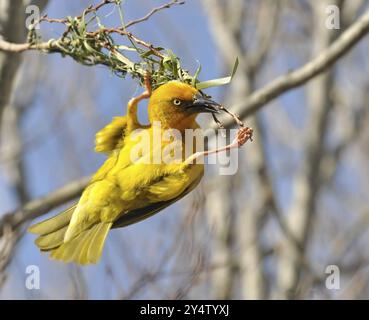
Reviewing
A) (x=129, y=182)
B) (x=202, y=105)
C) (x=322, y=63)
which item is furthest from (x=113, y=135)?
(x=322, y=63)

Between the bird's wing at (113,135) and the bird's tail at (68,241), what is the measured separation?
0.65ft

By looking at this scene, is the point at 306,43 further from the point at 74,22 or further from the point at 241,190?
the point at 74,22

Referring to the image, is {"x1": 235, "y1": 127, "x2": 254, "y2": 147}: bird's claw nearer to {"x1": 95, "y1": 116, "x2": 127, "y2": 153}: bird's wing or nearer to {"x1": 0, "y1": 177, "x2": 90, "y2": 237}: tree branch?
{"x1": 95, "y1": 116, "x2": 127, "y2": 153}: bird's wing

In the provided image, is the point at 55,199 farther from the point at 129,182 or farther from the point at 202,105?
the point at 202,105

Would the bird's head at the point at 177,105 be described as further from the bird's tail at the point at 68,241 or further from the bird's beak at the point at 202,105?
the bird's tail at the point at 68,241

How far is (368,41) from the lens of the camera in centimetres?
879

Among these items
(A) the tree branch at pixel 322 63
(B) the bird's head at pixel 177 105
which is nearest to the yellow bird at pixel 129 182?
(B) the bird's head at pixel 177 105

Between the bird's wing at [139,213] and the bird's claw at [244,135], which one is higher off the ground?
the bird's claw at [244,135]

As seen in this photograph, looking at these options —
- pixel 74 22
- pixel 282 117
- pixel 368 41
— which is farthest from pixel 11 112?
pixel 74 22

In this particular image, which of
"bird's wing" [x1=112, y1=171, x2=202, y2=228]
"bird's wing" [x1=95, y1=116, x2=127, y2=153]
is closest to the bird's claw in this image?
"bird's wing" [x1=112, y1=171, x2=202, y2=228]

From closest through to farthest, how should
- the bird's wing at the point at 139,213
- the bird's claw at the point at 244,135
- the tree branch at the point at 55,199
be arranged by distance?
the bird's claw at the point at 244,135, the bird's wing at the point at 139,213, the tree branch at the point at 55,199

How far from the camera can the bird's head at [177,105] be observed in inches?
72.2
